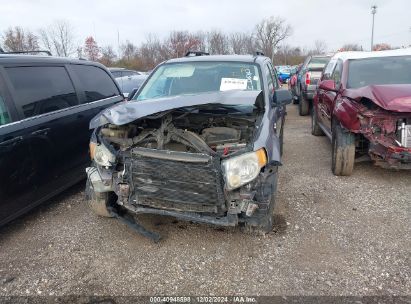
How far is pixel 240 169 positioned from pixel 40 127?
2206 millimetres

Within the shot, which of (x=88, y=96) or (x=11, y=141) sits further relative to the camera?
(x=88, y=96)

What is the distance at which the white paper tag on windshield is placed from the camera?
13.6ft

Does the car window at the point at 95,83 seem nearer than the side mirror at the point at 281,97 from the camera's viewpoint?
No

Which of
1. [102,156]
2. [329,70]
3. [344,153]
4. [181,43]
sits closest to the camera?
[102,156]

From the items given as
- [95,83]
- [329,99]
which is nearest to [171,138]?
[95,83]

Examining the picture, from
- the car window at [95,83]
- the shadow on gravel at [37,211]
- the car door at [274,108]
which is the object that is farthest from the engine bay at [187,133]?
the car window at [95,83]

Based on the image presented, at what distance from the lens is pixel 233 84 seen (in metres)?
4.20

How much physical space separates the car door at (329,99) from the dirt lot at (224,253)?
1802 millimetres

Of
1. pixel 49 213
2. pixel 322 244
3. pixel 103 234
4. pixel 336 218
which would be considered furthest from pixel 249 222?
pixel 49 213

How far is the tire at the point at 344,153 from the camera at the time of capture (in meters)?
4.76

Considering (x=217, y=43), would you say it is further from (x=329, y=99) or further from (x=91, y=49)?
(x=329, y=99)

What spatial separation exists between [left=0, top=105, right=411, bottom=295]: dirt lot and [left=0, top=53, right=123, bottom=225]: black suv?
0.41 meters

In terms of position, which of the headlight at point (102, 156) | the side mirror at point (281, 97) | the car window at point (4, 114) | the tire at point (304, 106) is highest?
the car window at point (4, 114)

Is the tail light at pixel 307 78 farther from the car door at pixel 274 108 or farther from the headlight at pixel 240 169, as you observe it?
the headlight at pixel 240 169
